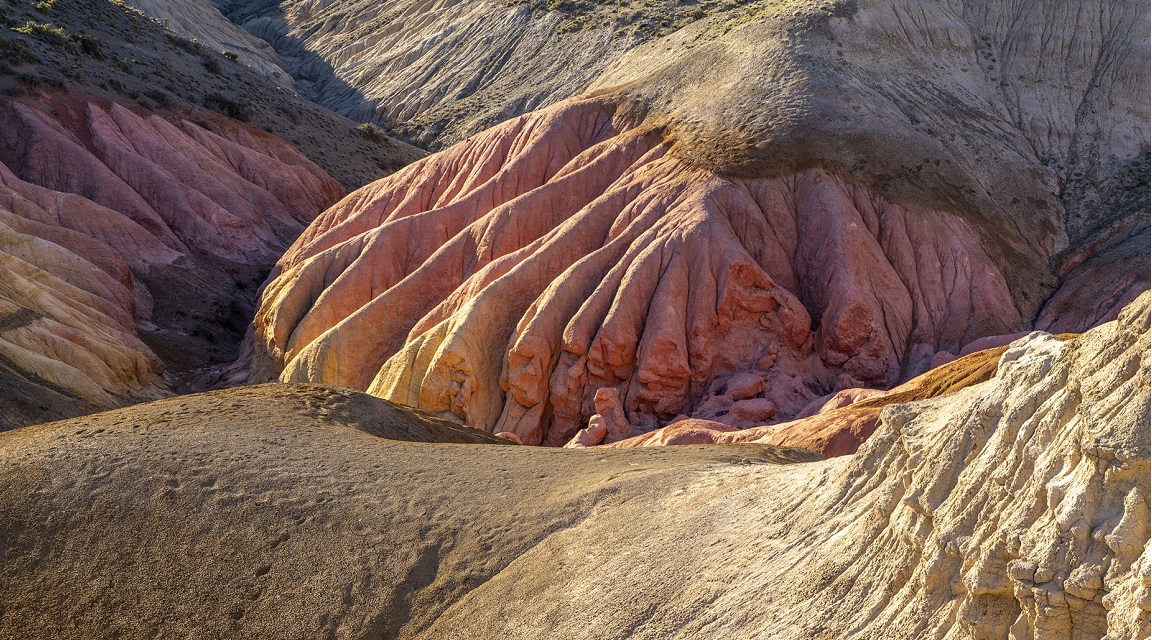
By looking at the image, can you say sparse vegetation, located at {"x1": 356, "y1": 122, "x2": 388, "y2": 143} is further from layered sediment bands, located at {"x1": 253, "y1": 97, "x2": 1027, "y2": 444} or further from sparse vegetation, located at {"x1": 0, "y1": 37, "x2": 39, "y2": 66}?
layered sediment bands, located at {"x1": 253, "y1": 97, "x2": 1027, "y2": 444}

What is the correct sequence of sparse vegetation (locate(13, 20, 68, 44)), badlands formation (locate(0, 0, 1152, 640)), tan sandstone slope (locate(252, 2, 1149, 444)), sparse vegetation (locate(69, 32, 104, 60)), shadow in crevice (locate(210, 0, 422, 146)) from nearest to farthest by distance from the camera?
badlands formation (locate(0, 0, 1152, 640)), tan sandstone slope (locate(252, 2, 1149, 444)), sparse vegetation (locate(13, 20, 68, 44)), sparse vegetation (locate(69, 32, 104, 60)), shadow in crevice (locate(210, 0, 422, 146))

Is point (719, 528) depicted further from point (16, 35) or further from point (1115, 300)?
point (16, 35)

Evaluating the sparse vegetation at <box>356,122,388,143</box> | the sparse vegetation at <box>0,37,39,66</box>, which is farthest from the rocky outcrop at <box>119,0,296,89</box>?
the sparse vegetation at <box>0,37,39,66</box>

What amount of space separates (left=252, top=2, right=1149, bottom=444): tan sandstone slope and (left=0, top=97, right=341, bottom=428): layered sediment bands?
4311 millimetres

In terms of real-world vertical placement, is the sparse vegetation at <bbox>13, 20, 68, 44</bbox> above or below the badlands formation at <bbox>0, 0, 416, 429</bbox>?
above

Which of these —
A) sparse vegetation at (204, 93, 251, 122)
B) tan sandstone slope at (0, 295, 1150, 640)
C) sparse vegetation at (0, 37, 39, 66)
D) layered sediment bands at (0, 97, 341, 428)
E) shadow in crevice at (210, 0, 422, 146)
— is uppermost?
shadow in crevice at (210, 0, 422, 146)

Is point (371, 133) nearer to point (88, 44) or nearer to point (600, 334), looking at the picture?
point (88, 44)

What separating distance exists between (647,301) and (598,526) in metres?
13.0

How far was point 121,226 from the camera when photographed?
35.3 m

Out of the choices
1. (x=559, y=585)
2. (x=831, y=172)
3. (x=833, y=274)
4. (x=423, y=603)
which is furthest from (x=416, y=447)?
(x=831, y=172)

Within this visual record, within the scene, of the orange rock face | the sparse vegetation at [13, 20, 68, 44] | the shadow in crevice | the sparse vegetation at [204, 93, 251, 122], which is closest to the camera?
the orange rock face

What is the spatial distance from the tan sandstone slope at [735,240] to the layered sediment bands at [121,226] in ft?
14.1

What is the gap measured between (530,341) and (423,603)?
13.0m

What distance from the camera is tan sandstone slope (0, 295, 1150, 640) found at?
714cm
